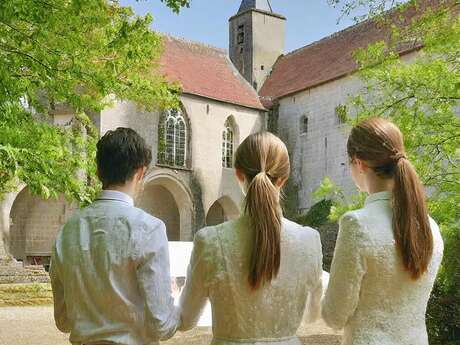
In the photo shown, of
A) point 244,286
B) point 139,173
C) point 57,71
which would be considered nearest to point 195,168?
point 57,71

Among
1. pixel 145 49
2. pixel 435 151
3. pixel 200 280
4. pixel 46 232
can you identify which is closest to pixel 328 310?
pixel 200 280

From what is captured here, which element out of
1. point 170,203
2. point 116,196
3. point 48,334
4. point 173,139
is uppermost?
point 173,139

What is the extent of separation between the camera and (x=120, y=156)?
7.68 feet

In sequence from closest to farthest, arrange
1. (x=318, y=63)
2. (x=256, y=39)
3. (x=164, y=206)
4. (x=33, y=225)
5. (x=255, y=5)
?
(x=33, y=225)
(x=164, y=206)
(x=318, y=63)
(x=256, y=39)
(x=255, y=5)

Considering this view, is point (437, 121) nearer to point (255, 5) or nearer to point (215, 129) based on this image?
point (215, 129)

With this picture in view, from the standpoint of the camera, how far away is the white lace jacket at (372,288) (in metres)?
2.21

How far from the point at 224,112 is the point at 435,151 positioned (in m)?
18.0

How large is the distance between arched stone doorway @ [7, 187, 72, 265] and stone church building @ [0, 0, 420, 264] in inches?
1.5

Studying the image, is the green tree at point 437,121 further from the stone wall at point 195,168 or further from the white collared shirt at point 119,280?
the stone wall at point 195,168

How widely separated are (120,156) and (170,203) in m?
22.7

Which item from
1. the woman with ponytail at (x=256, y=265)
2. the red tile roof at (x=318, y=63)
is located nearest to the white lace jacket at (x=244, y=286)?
the woman with ponytail at (x=256, y=265)

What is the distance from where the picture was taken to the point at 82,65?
595 cm

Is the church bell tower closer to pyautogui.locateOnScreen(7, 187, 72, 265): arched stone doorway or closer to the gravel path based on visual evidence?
pyautogui.locateOnScreen(7, 187, 72, 265): arched stone doorway

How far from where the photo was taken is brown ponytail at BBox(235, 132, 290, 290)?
85.7 inches
